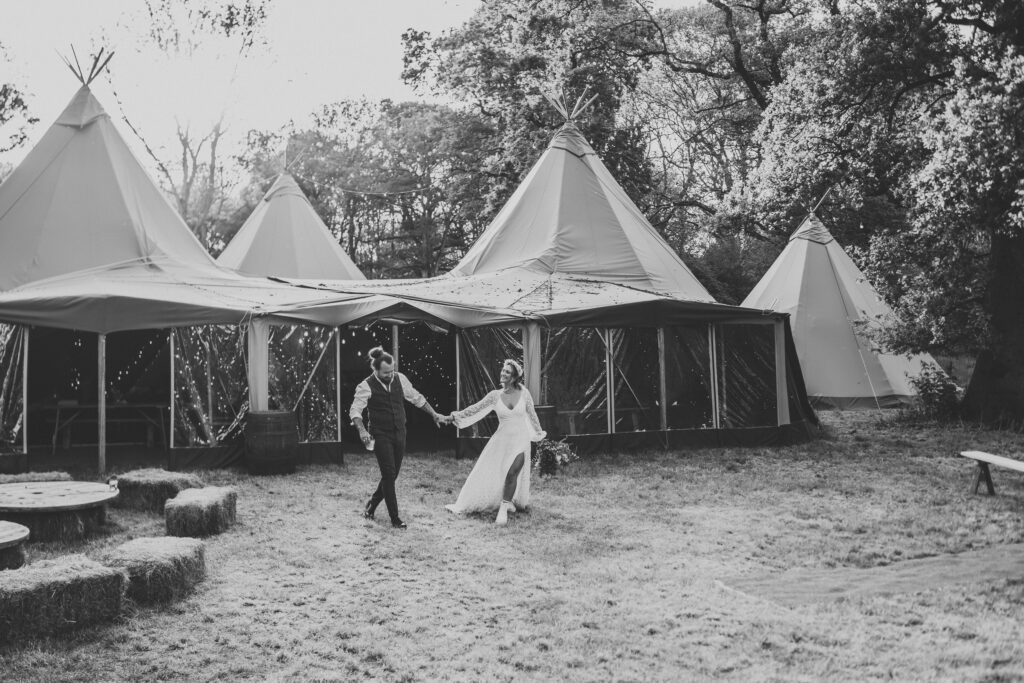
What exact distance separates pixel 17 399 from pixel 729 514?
8382 mm

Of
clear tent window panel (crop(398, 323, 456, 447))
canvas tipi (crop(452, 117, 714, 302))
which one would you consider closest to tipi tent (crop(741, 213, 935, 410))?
canvas tipi (crop(452, 117, 714, 302))

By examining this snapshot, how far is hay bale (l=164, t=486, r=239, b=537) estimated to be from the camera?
6461mm

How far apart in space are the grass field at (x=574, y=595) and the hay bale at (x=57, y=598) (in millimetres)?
99

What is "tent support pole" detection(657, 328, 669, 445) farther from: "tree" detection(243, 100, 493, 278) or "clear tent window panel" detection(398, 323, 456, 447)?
"tree" detection(243, 100, 493, 278)

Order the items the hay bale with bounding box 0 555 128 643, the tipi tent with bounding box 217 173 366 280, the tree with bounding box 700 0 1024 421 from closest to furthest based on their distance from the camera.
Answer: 1. the hay bale with bounding box 0 555 128 643
2. the tree with bounding box 700 0 1024 421
3. the tipi tent with bounding box 217 173 366 280

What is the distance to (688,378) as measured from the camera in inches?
496

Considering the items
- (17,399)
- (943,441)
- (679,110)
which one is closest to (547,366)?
(943,441)

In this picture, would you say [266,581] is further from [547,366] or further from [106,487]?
[547,366]

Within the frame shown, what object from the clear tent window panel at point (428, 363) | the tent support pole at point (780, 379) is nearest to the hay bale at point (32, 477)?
the clear tent window panel at point (428, 363)

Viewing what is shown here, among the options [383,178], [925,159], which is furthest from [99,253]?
[383,178]

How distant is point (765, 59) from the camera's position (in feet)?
62.1

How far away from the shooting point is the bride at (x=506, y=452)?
7477 millimetres

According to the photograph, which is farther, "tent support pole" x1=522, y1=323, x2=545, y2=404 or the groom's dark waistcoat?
"tent support pole" x1=522, y1=323, x2=545, y2=404

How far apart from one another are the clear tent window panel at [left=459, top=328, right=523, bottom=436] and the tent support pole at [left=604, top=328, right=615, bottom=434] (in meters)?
1.30
